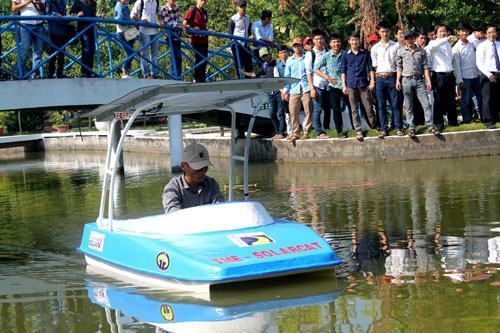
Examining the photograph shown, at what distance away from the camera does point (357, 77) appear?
23.9 metres

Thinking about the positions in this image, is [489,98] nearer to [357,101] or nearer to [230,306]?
[357,101]

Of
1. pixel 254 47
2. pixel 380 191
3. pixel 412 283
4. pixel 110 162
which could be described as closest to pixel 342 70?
pixel 254 47

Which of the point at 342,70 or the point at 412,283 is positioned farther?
the point at 342,70

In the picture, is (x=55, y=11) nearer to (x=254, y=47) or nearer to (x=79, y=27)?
(x=79, y=27)

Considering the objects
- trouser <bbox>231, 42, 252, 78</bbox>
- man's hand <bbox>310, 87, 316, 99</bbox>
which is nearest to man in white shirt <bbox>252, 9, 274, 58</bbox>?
trouser <bbox>231, 42, 252, 78</bbox>

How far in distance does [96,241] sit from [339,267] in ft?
10.2

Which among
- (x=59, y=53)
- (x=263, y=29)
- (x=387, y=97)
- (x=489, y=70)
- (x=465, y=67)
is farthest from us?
(x=263, y=29)

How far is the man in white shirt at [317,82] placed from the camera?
2492 centimetres

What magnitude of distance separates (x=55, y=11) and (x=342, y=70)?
6460 millimetres

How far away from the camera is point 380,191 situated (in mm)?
19453

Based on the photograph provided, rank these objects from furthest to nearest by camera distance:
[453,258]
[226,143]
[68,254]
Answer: [226,143], [68,254], [453,258]

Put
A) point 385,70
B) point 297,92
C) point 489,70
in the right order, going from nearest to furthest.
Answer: point 489,70 → point 385,70 → point 297,92

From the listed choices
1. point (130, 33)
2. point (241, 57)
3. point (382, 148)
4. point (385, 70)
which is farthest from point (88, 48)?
point (382, 148)

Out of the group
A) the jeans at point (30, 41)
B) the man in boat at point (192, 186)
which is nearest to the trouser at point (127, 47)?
the jeans at point (30, 41)
